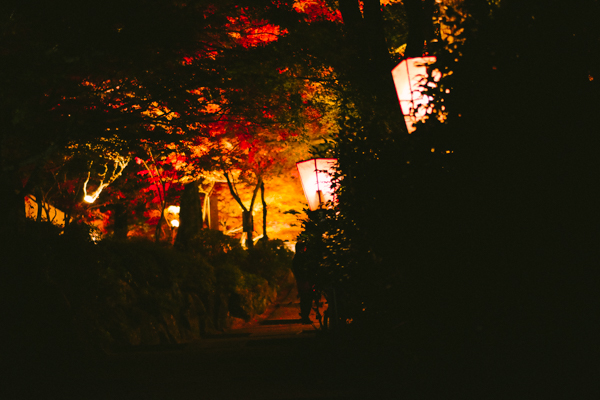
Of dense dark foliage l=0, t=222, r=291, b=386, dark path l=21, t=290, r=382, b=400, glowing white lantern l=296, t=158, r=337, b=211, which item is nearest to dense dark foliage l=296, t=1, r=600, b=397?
dark path l=21, t=290, r=382, b=400

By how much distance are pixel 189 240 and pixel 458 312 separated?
478 inches

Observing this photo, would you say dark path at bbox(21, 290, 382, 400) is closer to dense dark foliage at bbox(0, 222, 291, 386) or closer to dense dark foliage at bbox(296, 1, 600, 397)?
dense dark foliage at bbox(0, 222, 291, 386)

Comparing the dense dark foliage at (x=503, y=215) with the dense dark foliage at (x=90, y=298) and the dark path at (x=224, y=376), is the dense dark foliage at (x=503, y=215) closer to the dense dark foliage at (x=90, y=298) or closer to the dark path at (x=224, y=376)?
the dark path at (x=224, y=376)

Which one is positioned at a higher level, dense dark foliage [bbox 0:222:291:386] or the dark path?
dense dark foliage [bbox 0:222:291:386]

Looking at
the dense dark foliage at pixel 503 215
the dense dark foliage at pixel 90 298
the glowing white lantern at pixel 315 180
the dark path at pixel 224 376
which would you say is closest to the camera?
the dense dark foliage at pixel 503 215

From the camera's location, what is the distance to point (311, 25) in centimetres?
809

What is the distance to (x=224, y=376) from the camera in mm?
5344

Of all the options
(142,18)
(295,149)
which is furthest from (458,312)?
(295,149)

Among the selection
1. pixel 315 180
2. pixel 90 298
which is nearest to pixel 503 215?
pixel 315 180

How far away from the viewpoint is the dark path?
4.71 metres

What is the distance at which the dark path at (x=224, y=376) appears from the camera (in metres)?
4.71

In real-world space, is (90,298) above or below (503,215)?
below

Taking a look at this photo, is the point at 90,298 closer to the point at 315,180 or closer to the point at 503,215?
the point at 315,180

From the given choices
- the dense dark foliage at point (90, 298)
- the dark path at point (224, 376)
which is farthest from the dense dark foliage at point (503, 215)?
the dense dark foliage at point (90, 298)
